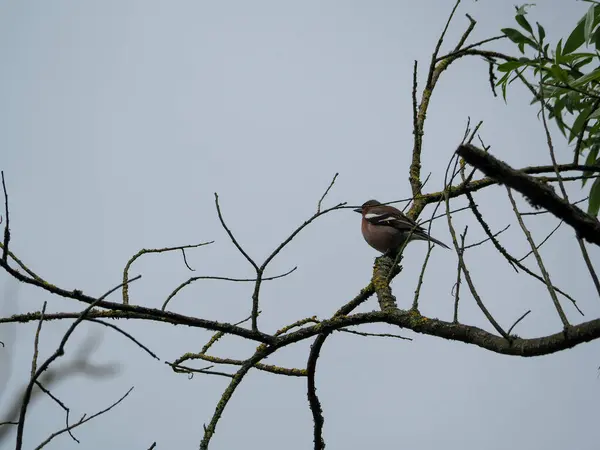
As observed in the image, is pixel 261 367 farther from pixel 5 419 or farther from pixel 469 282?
pixel 469 282

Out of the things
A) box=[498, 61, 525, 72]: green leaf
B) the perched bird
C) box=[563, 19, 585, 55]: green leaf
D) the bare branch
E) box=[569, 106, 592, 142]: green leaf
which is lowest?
the bare branch

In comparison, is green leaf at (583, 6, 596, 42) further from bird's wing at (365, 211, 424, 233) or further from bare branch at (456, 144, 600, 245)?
bird's wing at (365, 211, 424, 233)

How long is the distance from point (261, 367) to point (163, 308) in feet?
3.43

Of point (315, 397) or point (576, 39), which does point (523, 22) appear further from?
point (315, 397)

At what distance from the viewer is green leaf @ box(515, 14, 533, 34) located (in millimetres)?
3562

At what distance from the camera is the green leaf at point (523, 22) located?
3562 mm

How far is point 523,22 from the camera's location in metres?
3.58

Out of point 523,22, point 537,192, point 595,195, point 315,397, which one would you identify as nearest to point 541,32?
point 523,22

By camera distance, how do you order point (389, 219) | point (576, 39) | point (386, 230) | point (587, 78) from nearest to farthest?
1. point (587, 78)
2. point (576, 39)
3. point (389, 219)
4. point (386, 230)

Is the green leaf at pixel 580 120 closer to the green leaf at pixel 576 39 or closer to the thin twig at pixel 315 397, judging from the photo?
the green leaf at pixel 576 39

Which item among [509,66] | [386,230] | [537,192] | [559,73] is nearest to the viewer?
[537,192]

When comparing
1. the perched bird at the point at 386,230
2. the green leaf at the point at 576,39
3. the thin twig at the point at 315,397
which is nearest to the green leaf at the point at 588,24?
the green leaf at the point at 576,39

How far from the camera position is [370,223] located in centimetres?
809

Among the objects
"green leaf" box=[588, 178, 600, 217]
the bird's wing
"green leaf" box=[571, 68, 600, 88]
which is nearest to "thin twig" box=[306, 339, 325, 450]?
"green leaf" box=[588, 178, 600, 217]
